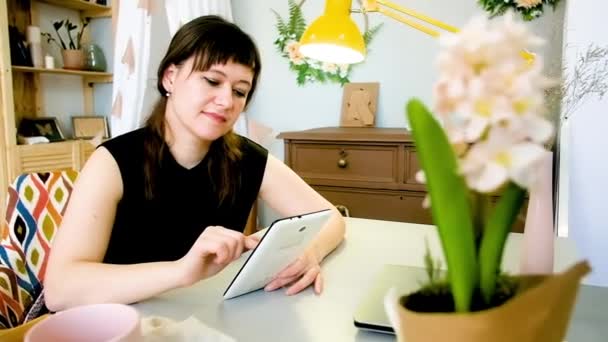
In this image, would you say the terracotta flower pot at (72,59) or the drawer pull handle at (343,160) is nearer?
the drawer pull handle at (343,160)

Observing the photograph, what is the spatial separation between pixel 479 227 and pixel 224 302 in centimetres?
58

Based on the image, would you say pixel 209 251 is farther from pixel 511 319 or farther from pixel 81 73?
pixel 81 73

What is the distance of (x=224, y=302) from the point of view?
848 mm

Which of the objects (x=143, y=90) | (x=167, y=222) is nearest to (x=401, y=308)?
(x=167, y=222)

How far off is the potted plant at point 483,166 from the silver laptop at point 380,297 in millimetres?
241

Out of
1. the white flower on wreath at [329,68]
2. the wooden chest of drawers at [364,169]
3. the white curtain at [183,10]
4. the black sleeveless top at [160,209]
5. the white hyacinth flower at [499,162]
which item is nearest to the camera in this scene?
the white hyacinth flower at [499,162]

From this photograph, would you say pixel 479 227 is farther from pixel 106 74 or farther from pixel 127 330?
pixel 106 74

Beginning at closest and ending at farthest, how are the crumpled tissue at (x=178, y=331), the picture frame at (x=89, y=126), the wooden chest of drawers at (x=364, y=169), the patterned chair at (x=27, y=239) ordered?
the crumpled tissue at (x=178, y=331), the patterned chair at (x=27, y=239), the wooden chest of drawers at (x=364, y=169), the picture frame at (x=89, y=126)

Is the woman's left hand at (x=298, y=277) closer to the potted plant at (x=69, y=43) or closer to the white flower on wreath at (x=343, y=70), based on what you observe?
the white flower on wreath at (x=343, y=70)

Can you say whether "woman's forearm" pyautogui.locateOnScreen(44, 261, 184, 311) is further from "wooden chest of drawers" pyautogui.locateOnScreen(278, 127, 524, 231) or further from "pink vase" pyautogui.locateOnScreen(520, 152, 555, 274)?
"wooden chest of drawers" pyautogui.locateOnScreen(278, 127, 524, 231)

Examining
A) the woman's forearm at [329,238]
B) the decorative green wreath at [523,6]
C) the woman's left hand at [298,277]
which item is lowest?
the woman's left hand at [298,277]

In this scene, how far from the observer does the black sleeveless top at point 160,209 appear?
1.12 meters

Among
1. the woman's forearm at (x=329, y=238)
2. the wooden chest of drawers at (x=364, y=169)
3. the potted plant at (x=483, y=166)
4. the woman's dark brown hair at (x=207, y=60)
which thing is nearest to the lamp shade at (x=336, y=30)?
the woman's dark brown hair at (x=207, y=60)

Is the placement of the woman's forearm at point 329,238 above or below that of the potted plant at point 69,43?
below
